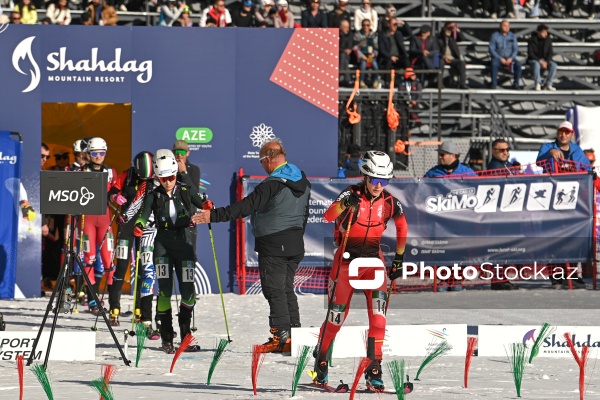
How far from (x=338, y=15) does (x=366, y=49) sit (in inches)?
33.2

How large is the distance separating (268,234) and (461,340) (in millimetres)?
2003

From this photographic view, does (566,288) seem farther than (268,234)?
Yes

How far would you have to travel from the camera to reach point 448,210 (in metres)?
17.6

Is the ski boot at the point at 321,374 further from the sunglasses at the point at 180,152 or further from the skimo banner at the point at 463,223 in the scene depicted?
the skimo banner at the point at 463,223

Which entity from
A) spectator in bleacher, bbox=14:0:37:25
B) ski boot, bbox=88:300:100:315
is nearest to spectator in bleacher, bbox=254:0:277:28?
spectator in bleacher, bbox=14:0:37:25

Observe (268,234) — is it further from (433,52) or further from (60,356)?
(433,52)

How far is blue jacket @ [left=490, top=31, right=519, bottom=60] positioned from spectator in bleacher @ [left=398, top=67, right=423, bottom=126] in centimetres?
217

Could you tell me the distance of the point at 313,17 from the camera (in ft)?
79.1

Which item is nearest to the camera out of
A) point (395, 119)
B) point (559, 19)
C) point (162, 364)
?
point (162, 364)

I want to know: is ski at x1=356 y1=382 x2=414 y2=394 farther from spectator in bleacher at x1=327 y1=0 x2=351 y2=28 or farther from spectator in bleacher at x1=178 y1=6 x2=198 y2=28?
spectator in bleacher at x1=327 y1=0 x2=351 y2=28

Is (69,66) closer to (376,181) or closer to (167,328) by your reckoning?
(167,328)

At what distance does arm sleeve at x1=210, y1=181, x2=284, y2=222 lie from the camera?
37.9 ft

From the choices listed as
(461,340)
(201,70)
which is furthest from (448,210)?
(461,340)

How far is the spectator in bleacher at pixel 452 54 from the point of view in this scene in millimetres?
24891
